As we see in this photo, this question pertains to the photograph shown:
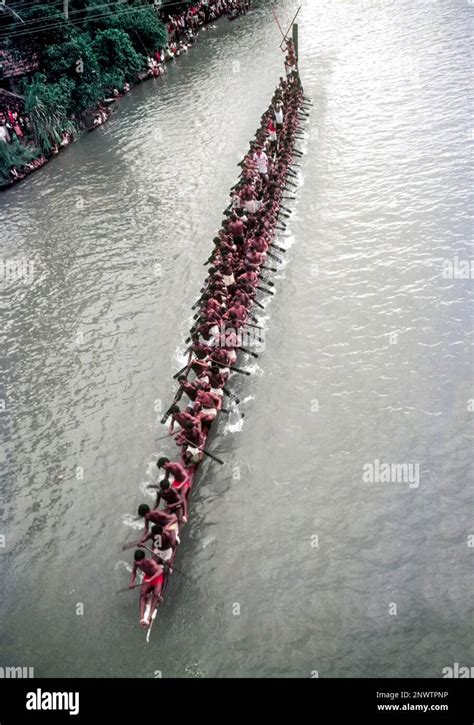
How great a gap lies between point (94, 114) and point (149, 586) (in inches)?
1267

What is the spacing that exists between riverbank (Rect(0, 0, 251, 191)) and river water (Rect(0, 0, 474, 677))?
1565 mm

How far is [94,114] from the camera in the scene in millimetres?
34812

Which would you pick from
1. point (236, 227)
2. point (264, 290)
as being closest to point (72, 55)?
point (236, 227)

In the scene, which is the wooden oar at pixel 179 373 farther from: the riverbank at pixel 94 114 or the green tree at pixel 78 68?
the green tree at pixel 78 68

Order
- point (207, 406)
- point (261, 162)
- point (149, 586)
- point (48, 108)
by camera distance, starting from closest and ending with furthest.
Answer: point (149, 586), point (207, 406), point (261, 162), point (48, 108)

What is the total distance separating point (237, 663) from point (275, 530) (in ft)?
9.29

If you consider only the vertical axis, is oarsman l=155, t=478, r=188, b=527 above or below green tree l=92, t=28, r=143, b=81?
below

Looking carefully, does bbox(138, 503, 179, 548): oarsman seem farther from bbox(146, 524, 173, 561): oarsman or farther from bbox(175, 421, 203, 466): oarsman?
bbox(175, 421, 203, 466): oarsman

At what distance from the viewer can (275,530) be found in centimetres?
1204

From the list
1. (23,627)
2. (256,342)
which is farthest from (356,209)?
(23,627)

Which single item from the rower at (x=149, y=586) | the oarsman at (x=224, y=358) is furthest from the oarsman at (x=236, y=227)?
the rower at (x=149, y=586)

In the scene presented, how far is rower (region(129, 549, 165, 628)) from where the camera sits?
10.6 m

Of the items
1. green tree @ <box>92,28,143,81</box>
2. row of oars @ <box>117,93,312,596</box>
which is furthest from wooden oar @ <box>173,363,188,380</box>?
green tree @ <box>92,28,143,81</box>

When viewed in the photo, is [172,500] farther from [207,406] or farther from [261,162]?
[261,162]
